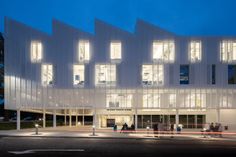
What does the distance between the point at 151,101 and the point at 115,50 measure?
8.44m

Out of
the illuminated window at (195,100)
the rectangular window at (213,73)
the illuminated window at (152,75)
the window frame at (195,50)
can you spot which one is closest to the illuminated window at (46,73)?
the illuminated window at (152,75)

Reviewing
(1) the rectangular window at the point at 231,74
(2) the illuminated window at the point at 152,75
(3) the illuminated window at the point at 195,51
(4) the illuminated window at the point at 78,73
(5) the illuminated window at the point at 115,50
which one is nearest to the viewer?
(3) the illuminated window at the point at 195,51

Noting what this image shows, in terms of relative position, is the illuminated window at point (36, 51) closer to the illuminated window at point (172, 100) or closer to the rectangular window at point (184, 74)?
the illuminated window at point (172, 100)

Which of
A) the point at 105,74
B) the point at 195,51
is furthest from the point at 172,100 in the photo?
the point at 105,74

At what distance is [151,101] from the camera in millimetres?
45156

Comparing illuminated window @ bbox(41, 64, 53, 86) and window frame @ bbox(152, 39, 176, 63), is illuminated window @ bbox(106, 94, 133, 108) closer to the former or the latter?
window frame @ bbox(152, 39, 176, 63)

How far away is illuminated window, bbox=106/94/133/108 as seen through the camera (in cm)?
4525

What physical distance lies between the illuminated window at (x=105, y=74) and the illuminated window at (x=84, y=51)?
75.2 inches

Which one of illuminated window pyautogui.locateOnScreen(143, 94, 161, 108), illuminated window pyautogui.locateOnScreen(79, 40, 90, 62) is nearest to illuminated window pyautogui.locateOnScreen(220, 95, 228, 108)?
illuminated window pyautogui.locateOnScreen(143, 94, 161, 108)

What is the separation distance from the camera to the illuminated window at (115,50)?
4438cm

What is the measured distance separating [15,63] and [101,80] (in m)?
12.2

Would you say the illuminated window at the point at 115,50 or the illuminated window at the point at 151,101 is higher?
the illuminated window at the point at 115,50

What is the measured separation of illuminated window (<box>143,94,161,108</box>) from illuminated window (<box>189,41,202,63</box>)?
6799 mm

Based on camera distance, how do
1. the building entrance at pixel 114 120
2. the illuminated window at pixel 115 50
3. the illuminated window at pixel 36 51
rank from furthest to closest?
the building entrance at pixel 114 120 < the illuminated window at pixel 36 51 < the illuminated window at pixel 115 50
